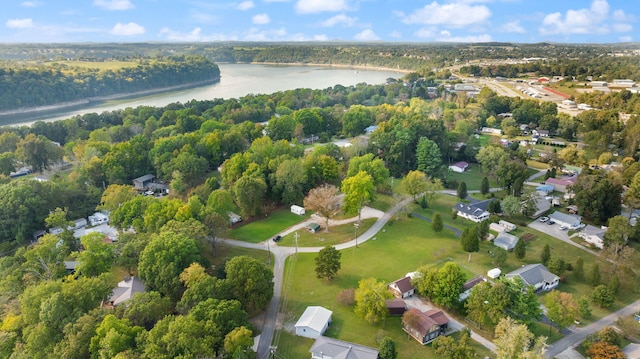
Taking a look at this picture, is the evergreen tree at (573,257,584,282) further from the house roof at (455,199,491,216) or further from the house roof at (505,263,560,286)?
the house roof at (455,199,491,216)

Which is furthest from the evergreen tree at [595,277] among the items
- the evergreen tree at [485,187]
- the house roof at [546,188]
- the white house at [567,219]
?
the house roof at [546,188]

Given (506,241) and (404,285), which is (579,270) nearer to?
(506,241)

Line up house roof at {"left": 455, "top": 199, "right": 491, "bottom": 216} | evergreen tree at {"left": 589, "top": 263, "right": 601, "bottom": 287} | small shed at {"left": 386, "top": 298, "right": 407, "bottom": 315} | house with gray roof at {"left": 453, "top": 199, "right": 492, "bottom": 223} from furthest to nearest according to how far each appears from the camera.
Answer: house roof at {"left": 455, "top": 199, "right": 491, "bottom": 216} < house with gray roof at {"left": 453, "top": 199, "right": 492, "bottom": 223} < evergreen tree at {"left": 589, "top": 263, "right": 601, "bottom": 287} < small shed at {"left": 386, "top": 298, "right": 407, "bottom": 315}

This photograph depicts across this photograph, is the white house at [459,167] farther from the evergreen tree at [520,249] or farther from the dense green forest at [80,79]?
the dense green forest at [80,79]

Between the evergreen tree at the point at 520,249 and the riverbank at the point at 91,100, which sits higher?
the riverbank at the point at 91,100

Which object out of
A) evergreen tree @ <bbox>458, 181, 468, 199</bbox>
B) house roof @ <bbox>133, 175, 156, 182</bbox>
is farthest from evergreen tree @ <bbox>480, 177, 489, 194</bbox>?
house roof @ <bbox>133, 175, 156, 182</bbox>

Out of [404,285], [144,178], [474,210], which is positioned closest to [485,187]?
[474,210]

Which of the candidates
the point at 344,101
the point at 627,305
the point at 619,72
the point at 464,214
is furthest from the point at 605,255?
the point at 619,72
